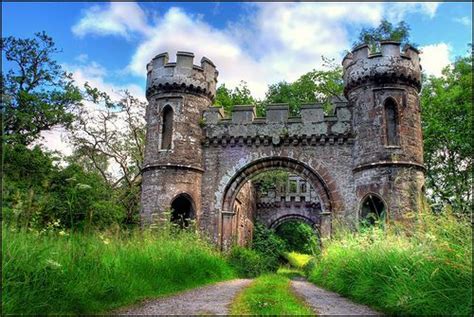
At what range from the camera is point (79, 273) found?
512cm

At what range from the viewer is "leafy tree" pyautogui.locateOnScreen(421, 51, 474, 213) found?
2077 cm

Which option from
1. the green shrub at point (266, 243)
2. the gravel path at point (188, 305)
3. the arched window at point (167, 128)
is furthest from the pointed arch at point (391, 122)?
the green shrub at point (266, 243)

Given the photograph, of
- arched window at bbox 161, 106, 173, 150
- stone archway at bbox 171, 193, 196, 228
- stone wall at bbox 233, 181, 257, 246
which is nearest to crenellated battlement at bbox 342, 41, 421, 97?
arched window at bbox 161, 106, 173, 150

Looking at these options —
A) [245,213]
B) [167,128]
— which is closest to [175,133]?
[167,128]

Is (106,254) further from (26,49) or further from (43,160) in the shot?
(26,49)

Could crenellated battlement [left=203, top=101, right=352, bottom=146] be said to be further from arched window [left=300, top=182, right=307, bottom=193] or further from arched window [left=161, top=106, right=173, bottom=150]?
arched window [left=300, top=182, right=307, bottom=193]

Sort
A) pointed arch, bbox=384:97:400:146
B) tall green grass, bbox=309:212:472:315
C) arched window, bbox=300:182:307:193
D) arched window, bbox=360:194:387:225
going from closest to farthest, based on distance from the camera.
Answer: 1. tall green grass, bbox=309:212:472:315
2. arched window, bbox=360:194:387:225
3. pointed arch, bbox=384:97:400:146
4. arched window, bbox=300:182:307:193

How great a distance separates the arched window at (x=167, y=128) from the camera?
1569cm

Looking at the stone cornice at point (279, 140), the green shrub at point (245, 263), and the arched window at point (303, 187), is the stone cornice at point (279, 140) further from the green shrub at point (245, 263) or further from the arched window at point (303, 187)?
the arched window at point (303, 187)

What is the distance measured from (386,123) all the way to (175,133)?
724 centimetres

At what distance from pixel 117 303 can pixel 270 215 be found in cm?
2348

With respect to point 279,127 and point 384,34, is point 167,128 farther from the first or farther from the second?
point 384,34

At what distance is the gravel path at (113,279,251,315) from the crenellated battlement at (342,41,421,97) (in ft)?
32.7

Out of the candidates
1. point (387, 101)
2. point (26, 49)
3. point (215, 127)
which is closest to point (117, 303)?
point (215, 127)
